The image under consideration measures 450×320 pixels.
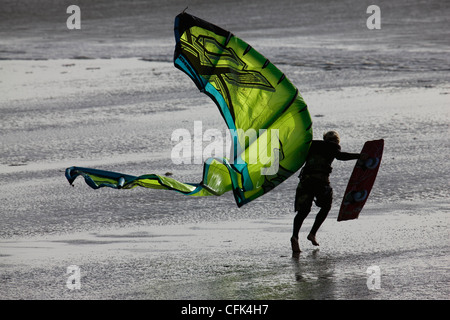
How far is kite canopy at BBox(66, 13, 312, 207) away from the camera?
7.46 meters

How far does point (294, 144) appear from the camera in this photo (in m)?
7.43

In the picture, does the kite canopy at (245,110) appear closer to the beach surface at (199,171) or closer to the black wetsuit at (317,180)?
the black wetsuit at (317,180)

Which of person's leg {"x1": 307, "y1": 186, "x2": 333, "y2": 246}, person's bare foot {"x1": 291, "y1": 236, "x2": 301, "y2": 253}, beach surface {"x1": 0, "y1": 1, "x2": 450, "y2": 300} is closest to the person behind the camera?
beach surface {"x1": 0, "y1": 1, "x2": 450, "y2": 300}

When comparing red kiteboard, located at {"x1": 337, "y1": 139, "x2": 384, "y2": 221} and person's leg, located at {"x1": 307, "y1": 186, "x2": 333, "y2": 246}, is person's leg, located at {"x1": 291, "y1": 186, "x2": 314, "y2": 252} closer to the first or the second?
person's leg, located at {"x1": 307, "y1": 186, "x2": 333, "y2": 246}

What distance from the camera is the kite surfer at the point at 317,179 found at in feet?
23.9

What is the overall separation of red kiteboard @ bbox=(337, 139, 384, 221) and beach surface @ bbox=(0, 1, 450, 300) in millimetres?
279

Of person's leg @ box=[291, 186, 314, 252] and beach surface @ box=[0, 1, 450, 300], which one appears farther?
person's leg @ box=[291, 186, 314, 252]

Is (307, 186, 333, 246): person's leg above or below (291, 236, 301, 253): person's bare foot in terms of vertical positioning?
above

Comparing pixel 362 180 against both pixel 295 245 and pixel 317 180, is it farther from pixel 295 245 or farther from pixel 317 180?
pixel 295 245

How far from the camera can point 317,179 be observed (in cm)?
728

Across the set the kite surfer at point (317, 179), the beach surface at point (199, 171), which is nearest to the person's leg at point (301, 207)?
the kite surfer at point (317, 179)

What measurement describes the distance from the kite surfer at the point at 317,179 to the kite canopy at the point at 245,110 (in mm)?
115

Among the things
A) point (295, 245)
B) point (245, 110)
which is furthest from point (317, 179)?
point (245, 110)

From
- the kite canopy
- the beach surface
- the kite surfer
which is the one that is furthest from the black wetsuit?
the beach surface
